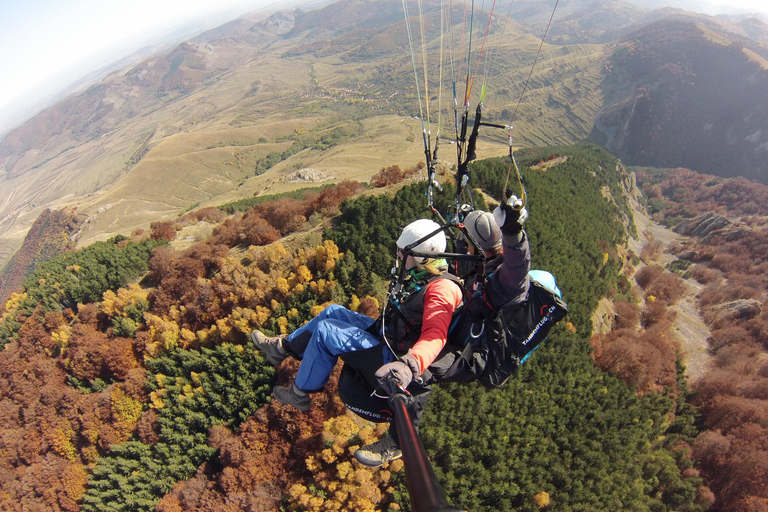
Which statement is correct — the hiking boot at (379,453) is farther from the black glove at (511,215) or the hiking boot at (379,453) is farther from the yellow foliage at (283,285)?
the yellow foliage at (283,285)

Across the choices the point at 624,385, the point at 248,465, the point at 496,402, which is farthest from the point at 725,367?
the point at 248,465

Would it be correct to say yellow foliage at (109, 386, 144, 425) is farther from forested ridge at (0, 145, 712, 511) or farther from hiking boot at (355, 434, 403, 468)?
hiking boot at (355, 434, 403, 468)

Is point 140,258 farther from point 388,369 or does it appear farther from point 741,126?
point 741,126

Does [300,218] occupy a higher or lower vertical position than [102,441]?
higher

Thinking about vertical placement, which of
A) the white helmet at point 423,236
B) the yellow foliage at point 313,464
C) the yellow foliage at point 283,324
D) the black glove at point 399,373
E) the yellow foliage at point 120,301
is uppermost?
the white helmet at point 423,236

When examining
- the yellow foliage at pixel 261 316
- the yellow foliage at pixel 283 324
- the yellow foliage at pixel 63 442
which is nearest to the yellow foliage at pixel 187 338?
the yellow foliage at pixel 261 316

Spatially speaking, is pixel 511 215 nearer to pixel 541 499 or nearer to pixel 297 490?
pixel 297 490
